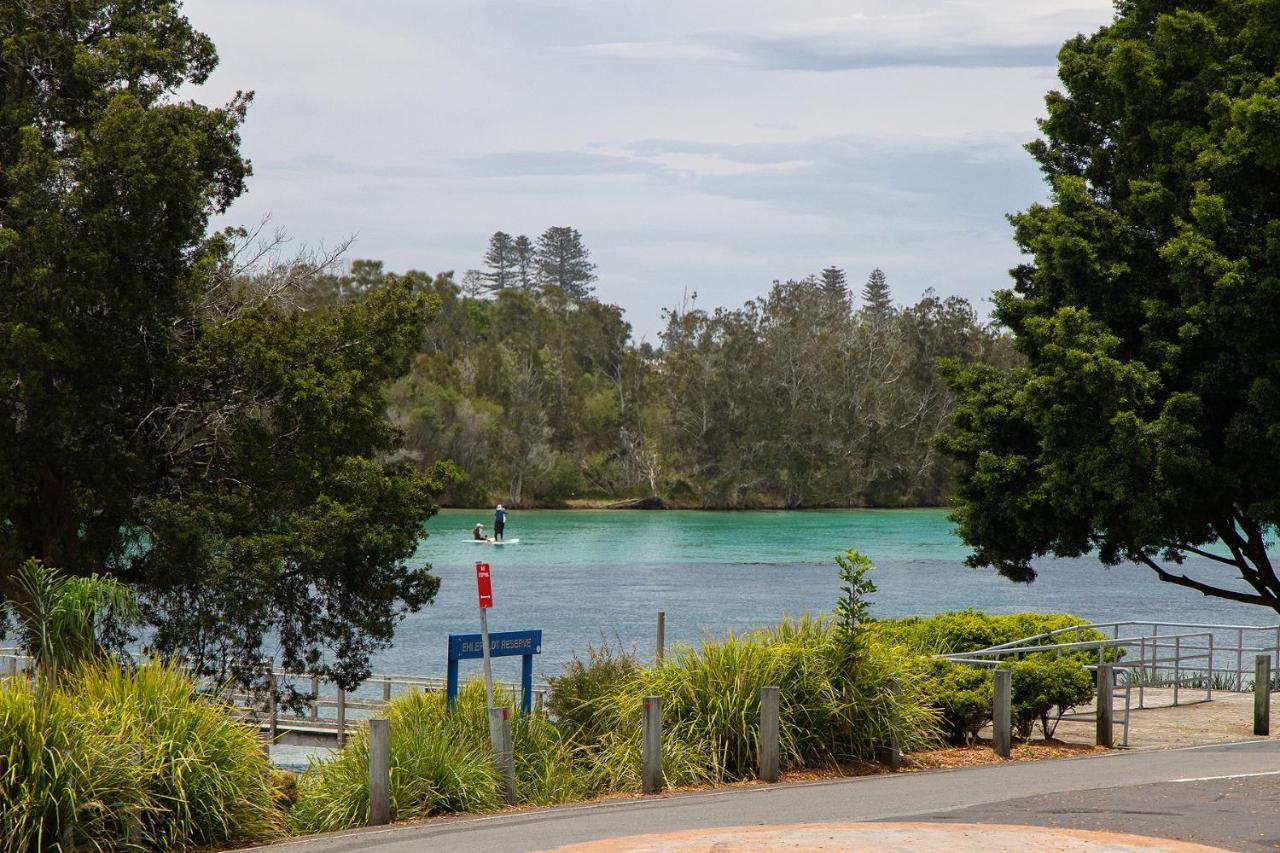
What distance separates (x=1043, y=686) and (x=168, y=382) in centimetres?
1322

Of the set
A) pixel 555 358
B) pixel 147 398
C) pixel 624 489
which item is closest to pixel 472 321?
pixel 555 358

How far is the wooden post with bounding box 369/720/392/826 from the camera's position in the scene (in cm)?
1162

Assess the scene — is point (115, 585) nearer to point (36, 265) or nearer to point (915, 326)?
point (36, 265)

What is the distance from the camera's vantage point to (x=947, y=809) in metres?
11.4

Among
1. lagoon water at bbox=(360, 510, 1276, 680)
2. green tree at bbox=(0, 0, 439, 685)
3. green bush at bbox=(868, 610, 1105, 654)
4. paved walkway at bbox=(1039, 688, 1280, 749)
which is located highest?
green tree at bbox=(0, 0, 439, 685)

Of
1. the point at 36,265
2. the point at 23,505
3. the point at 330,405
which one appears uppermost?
the point at 36,265

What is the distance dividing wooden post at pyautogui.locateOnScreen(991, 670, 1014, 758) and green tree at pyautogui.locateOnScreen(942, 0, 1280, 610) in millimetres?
4795

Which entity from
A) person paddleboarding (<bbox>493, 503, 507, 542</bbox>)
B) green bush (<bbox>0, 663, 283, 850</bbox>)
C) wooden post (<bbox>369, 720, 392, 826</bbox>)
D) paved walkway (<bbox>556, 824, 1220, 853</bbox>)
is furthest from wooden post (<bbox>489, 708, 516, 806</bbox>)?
person paddleboarding (<bbox>493, 503, 507, 542</bbox>)

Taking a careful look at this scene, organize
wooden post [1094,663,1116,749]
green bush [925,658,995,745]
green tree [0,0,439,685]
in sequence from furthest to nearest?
green tree [0,0,439,685] → wooden post [1094,663,1116,749] → green bush [925,658,995,745]

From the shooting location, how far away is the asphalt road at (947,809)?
1048cm

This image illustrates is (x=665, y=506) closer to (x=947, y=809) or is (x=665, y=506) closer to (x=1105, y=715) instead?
(x=1105, y=715)

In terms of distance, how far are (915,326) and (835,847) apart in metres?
109

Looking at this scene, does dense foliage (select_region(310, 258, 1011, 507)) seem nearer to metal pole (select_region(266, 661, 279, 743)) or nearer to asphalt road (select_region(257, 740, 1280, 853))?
metal pole (select_region(266, 661, 279, 743))

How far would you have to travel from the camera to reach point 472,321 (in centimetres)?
12231
